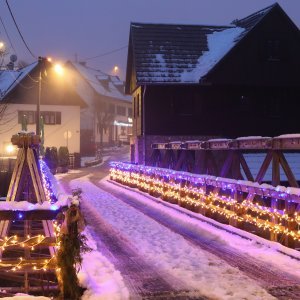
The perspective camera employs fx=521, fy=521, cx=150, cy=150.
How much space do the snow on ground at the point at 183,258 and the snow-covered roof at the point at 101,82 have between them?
5787 centimetres

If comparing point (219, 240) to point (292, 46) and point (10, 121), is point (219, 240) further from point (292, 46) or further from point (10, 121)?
point (10, 121)

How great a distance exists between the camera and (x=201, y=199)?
14.8 m

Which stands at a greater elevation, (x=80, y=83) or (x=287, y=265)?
(x=80, y=83)

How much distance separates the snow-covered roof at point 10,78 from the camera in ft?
159

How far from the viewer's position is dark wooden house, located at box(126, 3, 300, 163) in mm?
31672

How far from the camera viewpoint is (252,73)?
3184 cm

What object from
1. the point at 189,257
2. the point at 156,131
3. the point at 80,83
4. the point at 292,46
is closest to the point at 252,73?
the point at 292,46

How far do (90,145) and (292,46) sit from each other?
35.7m

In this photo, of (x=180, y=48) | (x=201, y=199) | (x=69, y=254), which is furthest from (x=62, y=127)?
(x=69, y=254)

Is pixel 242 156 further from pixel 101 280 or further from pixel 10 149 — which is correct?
pixel 10 149

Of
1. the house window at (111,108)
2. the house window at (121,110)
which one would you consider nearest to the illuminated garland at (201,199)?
the house window at (111,108)

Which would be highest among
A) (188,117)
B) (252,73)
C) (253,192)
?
(252,73)

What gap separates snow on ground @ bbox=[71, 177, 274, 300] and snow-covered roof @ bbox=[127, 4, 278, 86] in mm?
16755

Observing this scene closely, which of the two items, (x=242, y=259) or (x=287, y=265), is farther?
(x=242, y=259)
